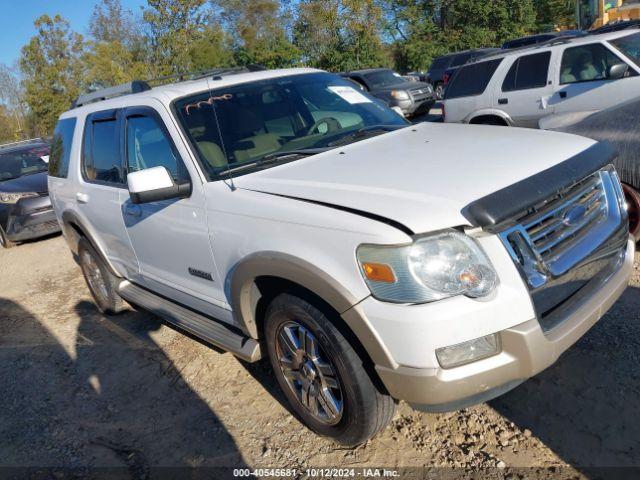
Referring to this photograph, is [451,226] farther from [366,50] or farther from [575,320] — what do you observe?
[366,50]

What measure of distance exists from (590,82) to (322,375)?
21.7 feet

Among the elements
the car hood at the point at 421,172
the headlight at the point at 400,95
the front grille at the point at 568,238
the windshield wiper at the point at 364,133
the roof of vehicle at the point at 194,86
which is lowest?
the headlight at the point at 400,95

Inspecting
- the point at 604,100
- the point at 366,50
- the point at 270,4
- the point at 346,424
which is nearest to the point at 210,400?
the point at 346,424

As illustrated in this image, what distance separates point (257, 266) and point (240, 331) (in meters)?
0.72

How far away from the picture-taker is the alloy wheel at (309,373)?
110 inches

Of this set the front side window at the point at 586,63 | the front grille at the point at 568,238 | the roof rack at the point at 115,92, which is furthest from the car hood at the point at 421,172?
the front side window at the point at 586,63

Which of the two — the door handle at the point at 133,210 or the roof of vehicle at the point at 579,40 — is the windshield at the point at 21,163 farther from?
the roof of vehicle at the point at 579,40

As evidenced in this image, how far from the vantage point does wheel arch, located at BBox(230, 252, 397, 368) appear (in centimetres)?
239

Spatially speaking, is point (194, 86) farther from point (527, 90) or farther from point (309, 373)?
point (527, 90)

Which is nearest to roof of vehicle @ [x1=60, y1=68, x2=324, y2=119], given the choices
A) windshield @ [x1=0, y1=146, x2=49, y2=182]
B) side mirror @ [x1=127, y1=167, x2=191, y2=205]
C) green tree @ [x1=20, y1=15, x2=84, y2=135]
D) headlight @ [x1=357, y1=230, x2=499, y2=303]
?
side mirror @ [x1=127, y1=167, x2=191, y2=205]

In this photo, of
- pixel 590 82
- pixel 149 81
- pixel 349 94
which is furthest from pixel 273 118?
pixel 590 82

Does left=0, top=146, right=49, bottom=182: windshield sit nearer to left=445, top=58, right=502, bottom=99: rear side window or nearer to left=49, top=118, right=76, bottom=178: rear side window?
left=49, top=118, right=76, bottom=178: rear side window

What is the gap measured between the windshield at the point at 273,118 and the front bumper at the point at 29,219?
6.59 meters

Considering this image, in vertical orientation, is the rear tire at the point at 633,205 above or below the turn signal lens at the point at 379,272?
below
